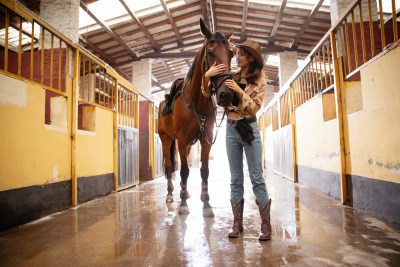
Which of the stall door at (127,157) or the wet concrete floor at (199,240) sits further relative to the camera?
the stall door at (127,157)

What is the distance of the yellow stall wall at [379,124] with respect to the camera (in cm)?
194

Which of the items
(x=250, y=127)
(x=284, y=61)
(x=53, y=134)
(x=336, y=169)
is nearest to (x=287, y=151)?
(x=336, y=169)

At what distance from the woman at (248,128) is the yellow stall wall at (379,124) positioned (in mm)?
1211

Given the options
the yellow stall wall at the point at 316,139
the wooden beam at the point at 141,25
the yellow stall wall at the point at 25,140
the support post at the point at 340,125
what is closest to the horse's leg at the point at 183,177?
the yellow stall wall at the point at 25,140

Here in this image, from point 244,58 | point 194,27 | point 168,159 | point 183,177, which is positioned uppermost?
point 194,27

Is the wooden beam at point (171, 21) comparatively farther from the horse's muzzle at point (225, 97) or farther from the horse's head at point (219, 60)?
the horse's muzzle at point (225, 97)

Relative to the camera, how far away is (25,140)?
2.36 m

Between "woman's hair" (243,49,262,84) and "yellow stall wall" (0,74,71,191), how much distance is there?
7.50 feet

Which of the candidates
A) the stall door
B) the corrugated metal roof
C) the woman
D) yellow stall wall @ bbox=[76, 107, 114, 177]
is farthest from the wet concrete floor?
the corrugated metal roof

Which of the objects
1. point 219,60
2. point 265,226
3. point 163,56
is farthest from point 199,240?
point 163,56

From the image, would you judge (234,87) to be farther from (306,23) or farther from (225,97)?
(306,23)

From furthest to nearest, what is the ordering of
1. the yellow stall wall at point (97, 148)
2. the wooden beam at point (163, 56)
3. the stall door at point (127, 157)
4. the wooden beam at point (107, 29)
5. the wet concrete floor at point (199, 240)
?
the wooden beam at point (163, 56) → the wooden beam at point (107, 29) → the stall door at point (127, 157) → the yellow stall wall at point (97, 148) → the wet concrete floor at point (199, 240)

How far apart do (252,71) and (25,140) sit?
7.90ft

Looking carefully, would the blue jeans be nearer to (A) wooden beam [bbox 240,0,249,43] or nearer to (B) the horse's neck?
(B) the horse's neck
